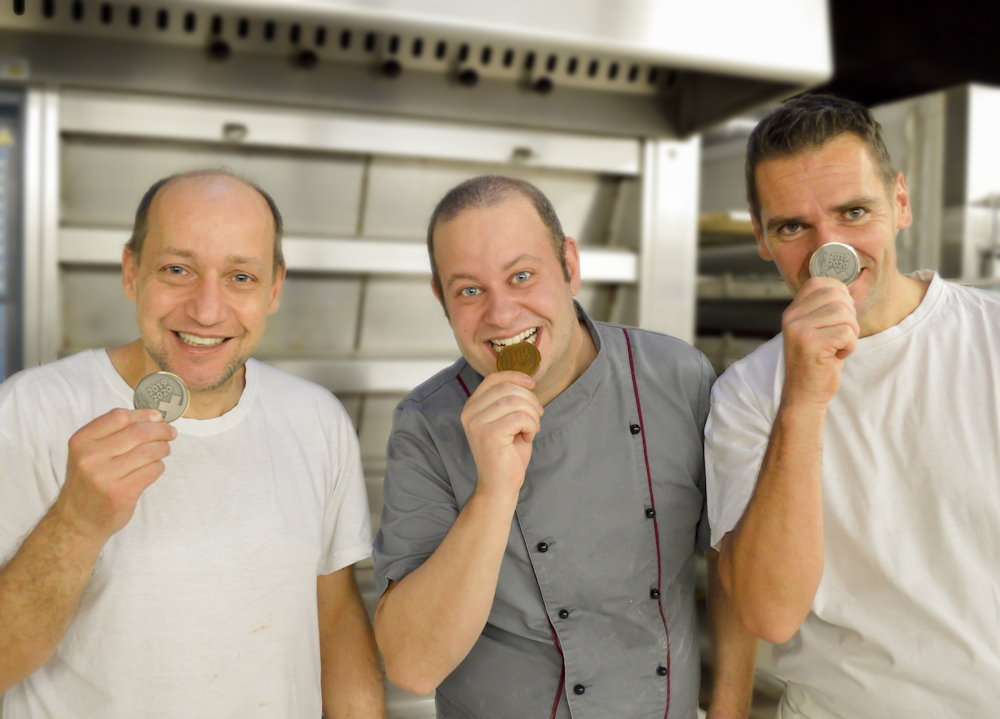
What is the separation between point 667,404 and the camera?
5.34ft

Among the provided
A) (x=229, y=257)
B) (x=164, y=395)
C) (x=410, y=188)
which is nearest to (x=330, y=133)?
(x=410, y=188)

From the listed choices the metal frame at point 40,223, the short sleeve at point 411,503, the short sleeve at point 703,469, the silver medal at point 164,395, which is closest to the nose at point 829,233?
the short sleeve at point 703,469

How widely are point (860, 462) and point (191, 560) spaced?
3.62 ft

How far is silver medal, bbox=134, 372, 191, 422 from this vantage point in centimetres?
131

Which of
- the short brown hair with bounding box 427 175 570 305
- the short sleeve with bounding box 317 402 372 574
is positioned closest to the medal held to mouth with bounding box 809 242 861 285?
the short brown hair with bounding box 427 175 570 305

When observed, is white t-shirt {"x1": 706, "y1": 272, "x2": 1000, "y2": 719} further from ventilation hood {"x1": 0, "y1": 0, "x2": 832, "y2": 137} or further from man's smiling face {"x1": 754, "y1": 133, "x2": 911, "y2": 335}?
ventilation hood {"x1": 0, "y1": 0, "x2": 832, "y2": 137}

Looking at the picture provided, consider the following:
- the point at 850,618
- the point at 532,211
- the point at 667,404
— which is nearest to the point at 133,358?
the point at 532,211

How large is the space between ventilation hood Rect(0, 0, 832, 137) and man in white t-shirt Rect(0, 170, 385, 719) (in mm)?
671

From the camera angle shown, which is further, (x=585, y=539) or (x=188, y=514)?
(x=585, y=539)

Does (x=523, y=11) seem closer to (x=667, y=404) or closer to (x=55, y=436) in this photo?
(x=667, y=404)

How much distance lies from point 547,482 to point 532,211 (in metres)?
0.51

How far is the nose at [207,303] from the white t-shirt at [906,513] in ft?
2.88

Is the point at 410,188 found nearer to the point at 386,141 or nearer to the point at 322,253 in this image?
the point at 386,141

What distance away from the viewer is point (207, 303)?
4.62 ft
